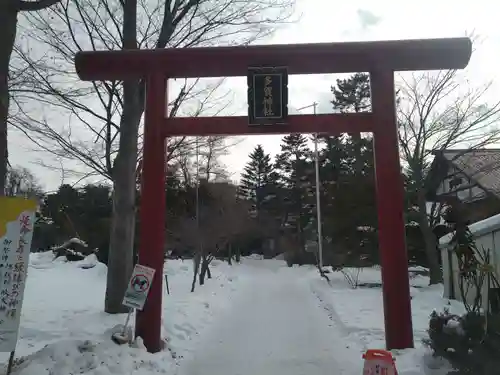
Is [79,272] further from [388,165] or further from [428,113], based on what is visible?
[428,113]

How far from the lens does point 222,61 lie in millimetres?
7965

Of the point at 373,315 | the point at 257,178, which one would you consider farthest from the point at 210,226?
the point at 257,178

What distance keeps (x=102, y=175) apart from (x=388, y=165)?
700 cm

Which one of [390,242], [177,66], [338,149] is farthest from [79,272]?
[338,149]

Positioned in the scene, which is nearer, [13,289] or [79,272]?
[13,289]

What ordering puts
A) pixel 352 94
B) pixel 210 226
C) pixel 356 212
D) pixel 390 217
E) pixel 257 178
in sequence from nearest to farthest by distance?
pixel 390 217
pixel 210 226
pixel 356 212
pixel 352 94
pixel 257 178

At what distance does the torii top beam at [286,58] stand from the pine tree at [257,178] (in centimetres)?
3846

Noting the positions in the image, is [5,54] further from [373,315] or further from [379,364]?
[373,315]

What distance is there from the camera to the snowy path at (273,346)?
668 centimetres

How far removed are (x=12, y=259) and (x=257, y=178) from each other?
45.6m

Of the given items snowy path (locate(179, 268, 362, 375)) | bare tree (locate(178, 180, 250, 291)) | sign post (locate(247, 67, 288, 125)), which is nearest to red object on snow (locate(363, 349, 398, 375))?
snowy path (locate(179, 268, 362, 375))

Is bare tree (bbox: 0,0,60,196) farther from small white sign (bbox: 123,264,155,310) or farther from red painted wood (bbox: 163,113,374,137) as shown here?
red painted wood (bbox: 163,113,374,137)

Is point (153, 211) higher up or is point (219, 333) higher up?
point (153, 211)

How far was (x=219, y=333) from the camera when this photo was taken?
9.38 metres
